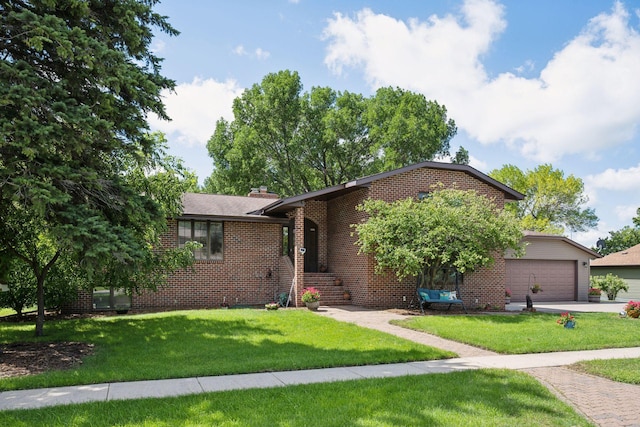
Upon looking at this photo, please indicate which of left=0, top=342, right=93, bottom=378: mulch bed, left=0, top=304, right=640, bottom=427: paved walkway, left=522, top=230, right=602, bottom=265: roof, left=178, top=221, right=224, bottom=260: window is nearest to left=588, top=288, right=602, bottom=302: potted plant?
left=522, top=230, right=602, bottom=265: roof

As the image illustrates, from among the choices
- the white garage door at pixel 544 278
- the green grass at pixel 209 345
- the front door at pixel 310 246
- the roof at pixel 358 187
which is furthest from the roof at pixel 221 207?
the white garage door at pixel 544 278

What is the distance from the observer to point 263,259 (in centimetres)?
1794

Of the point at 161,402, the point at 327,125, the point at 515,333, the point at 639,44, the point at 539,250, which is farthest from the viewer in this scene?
the point at 327,125

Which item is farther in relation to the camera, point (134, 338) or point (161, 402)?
point (134, 338)

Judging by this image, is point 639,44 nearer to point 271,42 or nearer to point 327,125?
point 271,42

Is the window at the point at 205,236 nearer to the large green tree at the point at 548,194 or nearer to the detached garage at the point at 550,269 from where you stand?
the detached garage at the point at 550,269

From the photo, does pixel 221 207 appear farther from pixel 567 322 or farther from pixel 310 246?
pixel 567 322

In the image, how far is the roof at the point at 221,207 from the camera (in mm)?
16828

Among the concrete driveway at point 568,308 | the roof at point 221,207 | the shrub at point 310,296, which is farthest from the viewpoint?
the concrete driveway at point 568,308

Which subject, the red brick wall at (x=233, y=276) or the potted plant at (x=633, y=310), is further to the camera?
the red brick wall at (x=233, y=276)

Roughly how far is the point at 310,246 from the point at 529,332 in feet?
31.7

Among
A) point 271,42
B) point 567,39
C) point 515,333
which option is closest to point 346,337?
point 515,333

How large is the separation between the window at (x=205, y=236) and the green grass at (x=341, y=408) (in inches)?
462

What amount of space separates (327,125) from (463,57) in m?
21.0
